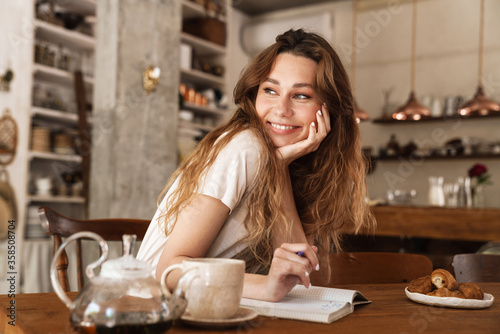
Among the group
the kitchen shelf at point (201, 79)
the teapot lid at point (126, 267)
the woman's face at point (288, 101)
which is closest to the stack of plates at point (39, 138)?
the kitchen shelf at point (201, 79)

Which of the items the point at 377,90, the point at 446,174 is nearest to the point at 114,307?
the point at 446,174

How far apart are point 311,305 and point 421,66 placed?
6.72 metres

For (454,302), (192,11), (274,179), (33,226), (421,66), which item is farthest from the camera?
(421,66)

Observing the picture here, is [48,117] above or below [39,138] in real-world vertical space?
above

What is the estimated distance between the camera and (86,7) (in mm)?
5125

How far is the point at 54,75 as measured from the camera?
15.6 ft

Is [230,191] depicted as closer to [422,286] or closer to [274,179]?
[274,179]

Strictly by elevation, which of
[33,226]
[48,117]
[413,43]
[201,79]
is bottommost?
[33,226]

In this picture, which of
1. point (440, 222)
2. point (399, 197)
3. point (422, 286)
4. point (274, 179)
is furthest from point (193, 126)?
point (422, 286)

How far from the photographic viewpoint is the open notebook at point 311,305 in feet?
2.91

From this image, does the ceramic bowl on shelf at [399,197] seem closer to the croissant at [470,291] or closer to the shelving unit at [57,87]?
the shelving unit at [57,87]

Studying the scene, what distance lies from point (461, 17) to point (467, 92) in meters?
1.01

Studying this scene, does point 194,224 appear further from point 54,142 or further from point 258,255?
point 54,142

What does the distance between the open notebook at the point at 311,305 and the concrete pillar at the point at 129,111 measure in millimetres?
2697
